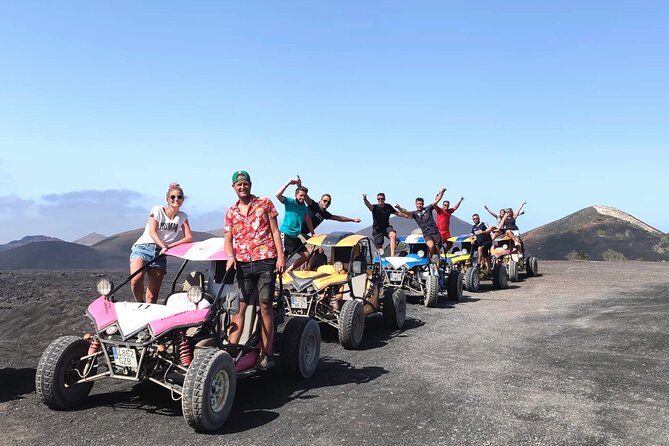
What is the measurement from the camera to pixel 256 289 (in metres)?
6.28

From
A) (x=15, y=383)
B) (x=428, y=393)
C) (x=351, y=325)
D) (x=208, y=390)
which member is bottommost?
(x=428, y=393)

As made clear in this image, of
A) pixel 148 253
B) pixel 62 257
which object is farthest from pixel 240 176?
pixel 62 257

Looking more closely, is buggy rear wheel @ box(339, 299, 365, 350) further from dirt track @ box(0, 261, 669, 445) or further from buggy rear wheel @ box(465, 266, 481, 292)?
buggy rear wheel @ box(465, 266, 481, 292)

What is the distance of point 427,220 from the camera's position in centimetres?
1477

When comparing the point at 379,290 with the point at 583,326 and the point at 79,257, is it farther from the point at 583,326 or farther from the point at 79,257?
the point at 79,257

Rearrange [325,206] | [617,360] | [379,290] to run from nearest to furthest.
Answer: [617,360]
[379,290]
[325,206]

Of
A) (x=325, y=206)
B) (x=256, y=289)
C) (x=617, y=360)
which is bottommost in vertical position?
(x=617, y=360)

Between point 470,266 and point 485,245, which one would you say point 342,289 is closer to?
point 470,266

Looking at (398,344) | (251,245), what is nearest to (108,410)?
(251,245)

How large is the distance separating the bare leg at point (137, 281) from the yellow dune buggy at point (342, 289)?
213 centimetres

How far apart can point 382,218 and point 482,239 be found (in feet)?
16.1

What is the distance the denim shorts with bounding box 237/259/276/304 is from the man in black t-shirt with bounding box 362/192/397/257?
8278 mm

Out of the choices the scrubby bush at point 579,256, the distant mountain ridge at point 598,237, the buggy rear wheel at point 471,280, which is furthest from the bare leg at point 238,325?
the distant mountain ridge at point 598,237

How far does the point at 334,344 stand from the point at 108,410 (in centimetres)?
424
